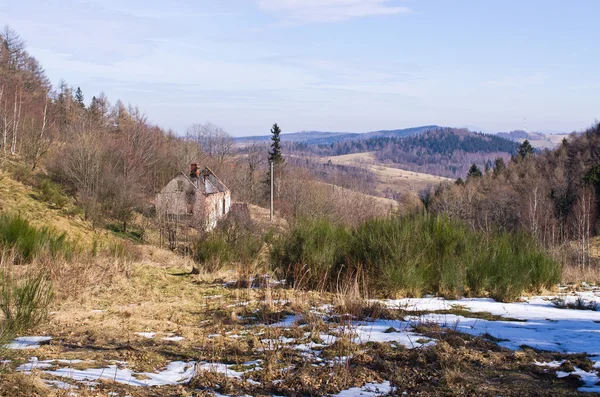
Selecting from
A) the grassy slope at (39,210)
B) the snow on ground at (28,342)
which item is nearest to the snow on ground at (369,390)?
the snow on ground at (28,342)

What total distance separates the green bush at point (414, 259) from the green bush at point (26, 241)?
443cm

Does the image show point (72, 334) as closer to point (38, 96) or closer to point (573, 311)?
point (573, 311)

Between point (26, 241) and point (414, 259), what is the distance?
7657mm

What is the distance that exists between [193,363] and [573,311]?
5907 mm

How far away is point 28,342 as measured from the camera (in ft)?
17.7

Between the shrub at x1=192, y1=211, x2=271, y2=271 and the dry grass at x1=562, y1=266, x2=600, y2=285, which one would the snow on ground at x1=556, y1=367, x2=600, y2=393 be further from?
the dry grass at x1=562, y1=266, x2=600, y2=285

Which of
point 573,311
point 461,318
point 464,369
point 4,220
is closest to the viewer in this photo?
point 464,369

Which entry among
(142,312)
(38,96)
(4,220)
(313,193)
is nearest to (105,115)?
(38,96)

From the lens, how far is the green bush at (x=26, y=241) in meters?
9.86

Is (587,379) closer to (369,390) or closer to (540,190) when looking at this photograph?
(369,390)

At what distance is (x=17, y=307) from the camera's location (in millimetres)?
5895

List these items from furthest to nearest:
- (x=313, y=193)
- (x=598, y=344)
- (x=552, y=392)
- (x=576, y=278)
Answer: (x=313, y=193) < (x=576, y=278) < (x=598, y=344) < (x=552, y=392)

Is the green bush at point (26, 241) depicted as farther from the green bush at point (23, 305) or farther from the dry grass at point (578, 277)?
the dry grass at point (578, 277)

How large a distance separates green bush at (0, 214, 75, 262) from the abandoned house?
13393 mm
